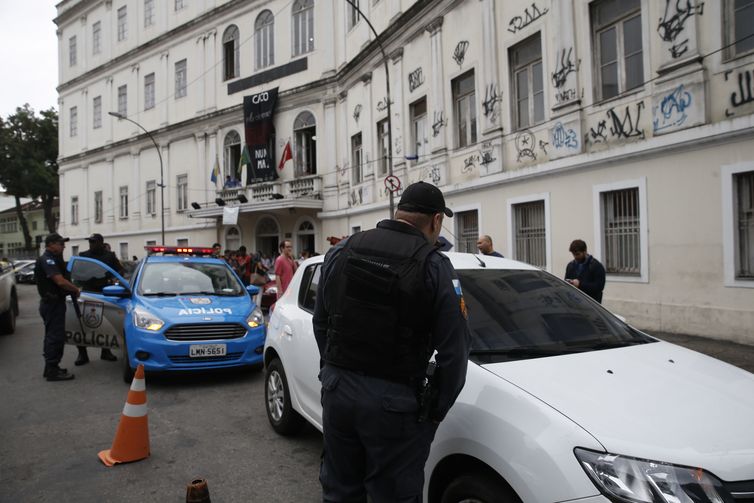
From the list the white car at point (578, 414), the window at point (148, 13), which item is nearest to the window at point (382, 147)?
the white car at point (578, 414)

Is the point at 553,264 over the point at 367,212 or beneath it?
beneath

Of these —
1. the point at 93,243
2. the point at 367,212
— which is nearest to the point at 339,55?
the point at 367,212

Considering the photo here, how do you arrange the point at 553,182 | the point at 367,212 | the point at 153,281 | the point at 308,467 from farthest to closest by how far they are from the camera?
1. the point at 367,212
2. the point at 553,182
3. the point at 153,281
4. the point at 308,467

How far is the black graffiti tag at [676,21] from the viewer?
8812 millimetres

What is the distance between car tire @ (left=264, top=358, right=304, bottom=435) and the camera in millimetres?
4590

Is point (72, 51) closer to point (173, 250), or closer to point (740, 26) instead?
point (173, 250)

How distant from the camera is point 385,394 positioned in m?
2.16

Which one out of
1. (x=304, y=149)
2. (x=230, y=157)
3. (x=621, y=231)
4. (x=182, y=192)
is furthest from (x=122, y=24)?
(x=621, y=231)

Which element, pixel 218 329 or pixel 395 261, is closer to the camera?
pixel 395 261

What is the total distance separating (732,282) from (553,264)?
12.5 feet

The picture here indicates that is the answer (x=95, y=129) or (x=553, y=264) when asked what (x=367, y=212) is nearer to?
(x=553, y=264)

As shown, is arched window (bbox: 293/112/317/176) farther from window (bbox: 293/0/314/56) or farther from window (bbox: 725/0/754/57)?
window (bbox: 725/0/754/57)

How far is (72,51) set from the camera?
3841 cm

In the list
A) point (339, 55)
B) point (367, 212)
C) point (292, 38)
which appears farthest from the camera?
point (292, 38)
